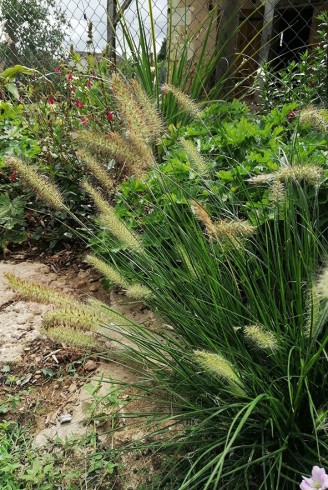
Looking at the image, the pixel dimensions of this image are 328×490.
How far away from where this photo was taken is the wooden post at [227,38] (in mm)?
3543

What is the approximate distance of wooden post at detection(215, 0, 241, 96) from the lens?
3543mm

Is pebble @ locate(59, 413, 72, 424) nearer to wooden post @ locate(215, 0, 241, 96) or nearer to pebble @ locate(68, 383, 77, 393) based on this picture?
pebble @ locate(68, 383, 77, 393)

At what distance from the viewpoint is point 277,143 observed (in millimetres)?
2316

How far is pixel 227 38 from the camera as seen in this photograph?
3.62 metres

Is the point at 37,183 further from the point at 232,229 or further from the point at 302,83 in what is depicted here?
the point at 302,83

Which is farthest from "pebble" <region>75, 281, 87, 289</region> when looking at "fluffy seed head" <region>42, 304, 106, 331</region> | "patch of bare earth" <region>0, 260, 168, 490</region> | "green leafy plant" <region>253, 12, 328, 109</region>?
"green leafy plant" <region>253, 12, 328, 109</region>

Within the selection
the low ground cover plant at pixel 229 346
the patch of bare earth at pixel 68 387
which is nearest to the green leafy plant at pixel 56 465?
the patch of bare earth at pixel 68 387

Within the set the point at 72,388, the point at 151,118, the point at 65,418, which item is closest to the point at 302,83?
the point at 151,118

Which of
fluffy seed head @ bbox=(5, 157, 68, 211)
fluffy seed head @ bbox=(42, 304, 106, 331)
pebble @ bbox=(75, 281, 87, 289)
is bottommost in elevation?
pebble @ bbox=(75, 281, 87, 289)

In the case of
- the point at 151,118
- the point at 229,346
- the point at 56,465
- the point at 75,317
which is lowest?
the point at 56,465

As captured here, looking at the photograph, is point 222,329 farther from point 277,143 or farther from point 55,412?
point 277,143

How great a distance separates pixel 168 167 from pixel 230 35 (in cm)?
180

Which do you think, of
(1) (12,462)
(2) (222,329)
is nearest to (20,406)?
(1) (12,462)

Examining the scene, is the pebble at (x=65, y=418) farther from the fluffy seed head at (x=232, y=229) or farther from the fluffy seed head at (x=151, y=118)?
the fluffy seed head at (x=151, y=118)
